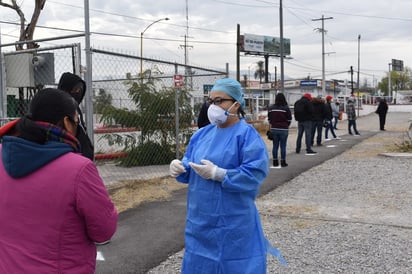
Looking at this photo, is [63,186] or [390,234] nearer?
[63,186]

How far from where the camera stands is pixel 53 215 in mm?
2016

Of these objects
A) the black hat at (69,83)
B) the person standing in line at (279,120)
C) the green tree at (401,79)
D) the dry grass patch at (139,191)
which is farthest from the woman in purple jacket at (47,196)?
the green tree at (401,79)

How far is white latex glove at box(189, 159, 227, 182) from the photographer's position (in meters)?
2.83

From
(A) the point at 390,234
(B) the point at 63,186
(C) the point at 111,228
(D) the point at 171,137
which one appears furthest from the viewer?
(D) the point at 171,137

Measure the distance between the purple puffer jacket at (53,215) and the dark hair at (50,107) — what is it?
0.59ft

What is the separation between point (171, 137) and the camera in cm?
1138

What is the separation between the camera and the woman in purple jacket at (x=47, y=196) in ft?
6.53

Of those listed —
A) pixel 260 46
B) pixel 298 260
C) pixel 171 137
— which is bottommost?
pixel 298 260

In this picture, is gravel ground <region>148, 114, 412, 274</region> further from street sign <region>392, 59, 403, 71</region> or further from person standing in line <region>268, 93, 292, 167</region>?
street sign <region>392, 59, 403, 71</region>

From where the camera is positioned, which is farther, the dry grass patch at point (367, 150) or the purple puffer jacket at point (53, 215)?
the dry grass patch at point (367, 150)

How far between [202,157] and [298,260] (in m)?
2.18

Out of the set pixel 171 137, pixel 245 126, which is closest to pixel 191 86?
pixel 171 137

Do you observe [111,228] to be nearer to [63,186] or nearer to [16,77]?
[63,186]

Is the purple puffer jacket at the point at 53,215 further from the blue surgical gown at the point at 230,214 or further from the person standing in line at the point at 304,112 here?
the person standing in line at the point at 304,112
